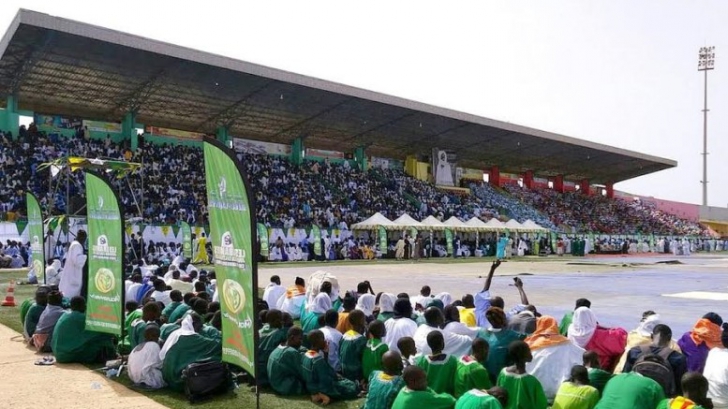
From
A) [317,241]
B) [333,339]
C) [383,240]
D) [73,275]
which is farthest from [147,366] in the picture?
[383,240]

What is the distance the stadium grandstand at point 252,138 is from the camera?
87.8 feet

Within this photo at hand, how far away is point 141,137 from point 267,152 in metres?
8.75

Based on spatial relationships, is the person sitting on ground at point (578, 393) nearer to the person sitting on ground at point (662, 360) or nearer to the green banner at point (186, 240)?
the person sitting on ground at point (662, 360)

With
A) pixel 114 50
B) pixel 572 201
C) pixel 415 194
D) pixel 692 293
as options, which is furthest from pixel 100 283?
pixel 572 201

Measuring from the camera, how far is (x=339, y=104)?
36.1 metres

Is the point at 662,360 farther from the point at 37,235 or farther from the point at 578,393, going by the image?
the point at 37,235

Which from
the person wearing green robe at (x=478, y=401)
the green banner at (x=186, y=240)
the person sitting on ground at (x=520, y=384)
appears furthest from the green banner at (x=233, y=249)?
the green banner at (x=186, y=240)

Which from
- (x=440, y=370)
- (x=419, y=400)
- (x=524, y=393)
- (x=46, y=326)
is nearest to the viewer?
(x=419, y=400)

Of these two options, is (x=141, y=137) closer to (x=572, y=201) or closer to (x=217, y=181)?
(x=217, y=181)

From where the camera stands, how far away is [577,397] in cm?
456

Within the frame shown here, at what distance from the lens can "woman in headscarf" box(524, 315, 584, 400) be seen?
5.84m

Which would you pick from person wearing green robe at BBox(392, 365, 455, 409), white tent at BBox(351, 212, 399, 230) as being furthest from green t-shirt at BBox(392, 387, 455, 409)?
white tent at BBox(351, 212, 399, 230)

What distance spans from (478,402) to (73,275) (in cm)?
944

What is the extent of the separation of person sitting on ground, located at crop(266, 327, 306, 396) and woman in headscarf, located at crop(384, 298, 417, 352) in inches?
39.2
